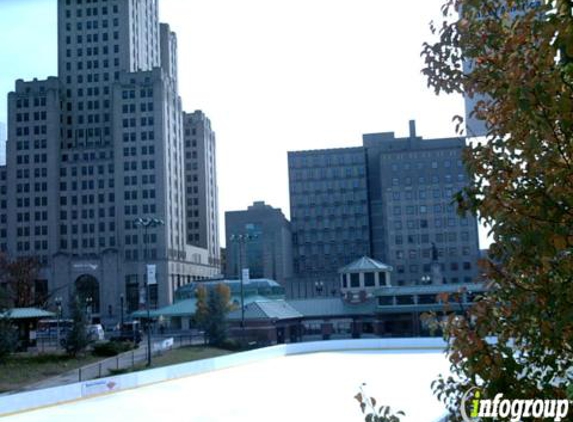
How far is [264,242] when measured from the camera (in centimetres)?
14275

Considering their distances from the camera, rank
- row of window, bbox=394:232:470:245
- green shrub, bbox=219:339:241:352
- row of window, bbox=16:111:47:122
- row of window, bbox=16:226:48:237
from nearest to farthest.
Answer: green shrub, bbox=219:339:241:352 → row of window, bbox=394:232:470:245 → row of window, bbox=16:226:48:237 → row of window, bbox=16:111:47:122

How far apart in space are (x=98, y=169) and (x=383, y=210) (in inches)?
2150

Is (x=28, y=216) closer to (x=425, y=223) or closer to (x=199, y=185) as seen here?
(x=199, y=185)

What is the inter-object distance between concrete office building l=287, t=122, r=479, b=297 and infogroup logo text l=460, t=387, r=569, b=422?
118 meters

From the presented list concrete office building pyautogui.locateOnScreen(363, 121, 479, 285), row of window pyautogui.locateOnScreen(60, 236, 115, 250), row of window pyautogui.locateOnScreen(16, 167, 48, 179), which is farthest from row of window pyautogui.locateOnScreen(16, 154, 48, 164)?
concrete office building pyautogui.locateOnScreen(363, 121, 479, 285)

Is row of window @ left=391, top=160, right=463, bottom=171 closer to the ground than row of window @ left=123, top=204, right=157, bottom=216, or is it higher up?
higher up

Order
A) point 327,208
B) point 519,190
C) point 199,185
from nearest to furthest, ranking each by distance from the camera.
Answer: point 519,190
point 327,208
point 199,185

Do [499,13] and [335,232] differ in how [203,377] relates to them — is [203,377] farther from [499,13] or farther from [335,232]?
[335,232]

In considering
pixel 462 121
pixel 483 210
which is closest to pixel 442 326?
pixel 483 210

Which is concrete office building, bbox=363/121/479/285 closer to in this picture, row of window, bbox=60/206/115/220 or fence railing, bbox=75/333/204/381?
row of window, bbox=60/206/115/220

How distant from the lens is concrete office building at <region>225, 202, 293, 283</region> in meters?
142

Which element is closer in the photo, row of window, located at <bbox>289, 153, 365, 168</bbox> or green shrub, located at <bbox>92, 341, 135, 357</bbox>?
green shrub, located at <bbox>92, 341, 135, 357</bbox>

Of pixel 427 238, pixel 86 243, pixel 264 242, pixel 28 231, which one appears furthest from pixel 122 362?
pixel 264 242

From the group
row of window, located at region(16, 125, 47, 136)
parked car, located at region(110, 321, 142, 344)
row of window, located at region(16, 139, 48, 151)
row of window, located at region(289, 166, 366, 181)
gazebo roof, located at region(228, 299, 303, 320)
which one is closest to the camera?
parked car, located at region(110, 321, 142, 344)
